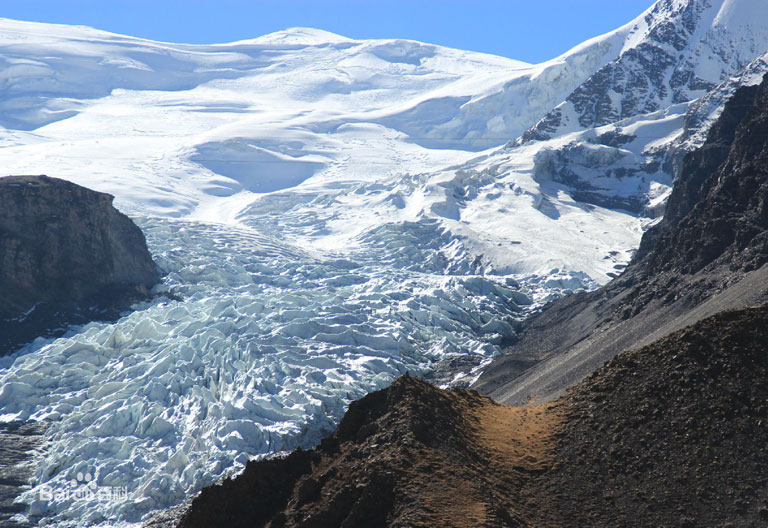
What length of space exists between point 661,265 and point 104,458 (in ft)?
156

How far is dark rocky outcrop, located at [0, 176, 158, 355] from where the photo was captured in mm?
89750

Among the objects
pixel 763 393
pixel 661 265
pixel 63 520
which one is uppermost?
pixel 763 393

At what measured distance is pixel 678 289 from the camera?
70.2 m

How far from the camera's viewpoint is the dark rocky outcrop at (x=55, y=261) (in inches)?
3533

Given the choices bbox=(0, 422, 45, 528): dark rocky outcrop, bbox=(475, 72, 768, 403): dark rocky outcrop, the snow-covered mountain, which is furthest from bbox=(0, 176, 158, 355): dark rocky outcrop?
bbox=(475, 72, 768, 403): dark rocky outcrop

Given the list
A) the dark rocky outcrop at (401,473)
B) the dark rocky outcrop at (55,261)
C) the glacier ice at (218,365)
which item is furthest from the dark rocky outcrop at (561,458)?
the dark rocky outcrop at (55,261)

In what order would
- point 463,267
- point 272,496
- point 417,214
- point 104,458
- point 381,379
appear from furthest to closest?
point 417,214 < point 463,267 < point 381,379 < point 104,458 < point 272,496

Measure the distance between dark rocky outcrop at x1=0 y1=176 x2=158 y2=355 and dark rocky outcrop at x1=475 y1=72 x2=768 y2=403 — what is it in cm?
4060

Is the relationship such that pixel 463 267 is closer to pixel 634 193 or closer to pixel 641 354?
pixel 634 193

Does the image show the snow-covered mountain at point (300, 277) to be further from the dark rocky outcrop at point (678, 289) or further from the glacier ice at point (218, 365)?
the dark rocky outcrop at point (678, 289)

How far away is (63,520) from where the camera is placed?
59281 millimetres

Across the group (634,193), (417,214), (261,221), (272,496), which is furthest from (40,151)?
(272,496)

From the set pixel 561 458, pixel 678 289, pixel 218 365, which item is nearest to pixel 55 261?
pixel 218 365

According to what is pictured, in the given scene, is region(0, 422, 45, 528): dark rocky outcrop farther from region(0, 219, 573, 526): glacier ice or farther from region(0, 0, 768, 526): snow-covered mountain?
region(0, 0, 768, 526): snow-covered mountain
